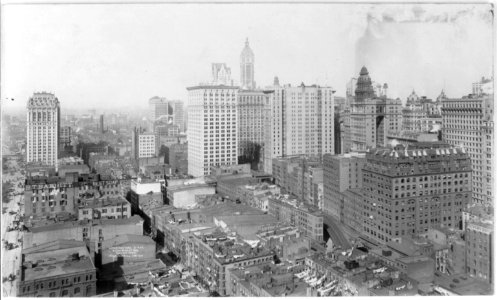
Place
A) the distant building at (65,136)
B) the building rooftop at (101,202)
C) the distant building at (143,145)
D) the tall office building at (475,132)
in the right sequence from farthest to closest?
the distant building at (143,145)
the distant building at (65,136)
the building rooftop at (101,202)
the tall office building at (475,132)

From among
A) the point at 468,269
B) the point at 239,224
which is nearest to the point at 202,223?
the point at 239,224

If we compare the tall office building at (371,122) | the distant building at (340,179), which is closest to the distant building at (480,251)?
the distant building at (340,179)

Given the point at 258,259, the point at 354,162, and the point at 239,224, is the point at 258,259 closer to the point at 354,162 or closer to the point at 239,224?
the point at 239,224

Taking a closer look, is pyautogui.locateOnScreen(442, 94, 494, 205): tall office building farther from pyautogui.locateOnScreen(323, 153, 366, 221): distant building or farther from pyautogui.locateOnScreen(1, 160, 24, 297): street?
pyautogui.locateOnScreen(1, 160, 24, 297): street

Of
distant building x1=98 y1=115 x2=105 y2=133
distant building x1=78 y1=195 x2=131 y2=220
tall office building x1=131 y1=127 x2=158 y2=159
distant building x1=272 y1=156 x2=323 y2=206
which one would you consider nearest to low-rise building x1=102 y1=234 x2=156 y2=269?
distant building x1=78 y1=195 x2=131 y2=220

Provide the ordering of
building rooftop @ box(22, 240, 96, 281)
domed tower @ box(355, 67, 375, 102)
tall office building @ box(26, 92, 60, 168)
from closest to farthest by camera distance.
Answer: building rooftop @ box(22, 240, 96, 281) < domed tower @ box(355, 67, 375, 102) < tall office building @ box(26, 92, 60, 168)

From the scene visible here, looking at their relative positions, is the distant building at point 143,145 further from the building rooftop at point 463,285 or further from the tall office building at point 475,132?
the building rooftop at point 463,285
